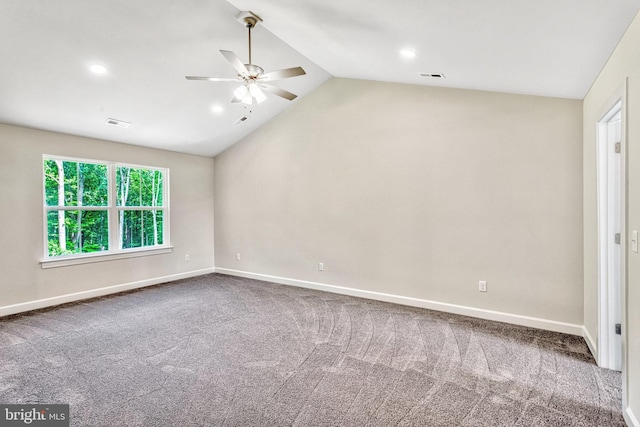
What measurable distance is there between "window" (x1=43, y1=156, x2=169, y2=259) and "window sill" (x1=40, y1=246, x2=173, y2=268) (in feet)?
0.16

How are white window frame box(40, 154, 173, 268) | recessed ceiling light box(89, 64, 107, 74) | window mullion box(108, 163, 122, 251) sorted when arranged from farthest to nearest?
window mullion box(108, 163, 122, 251)
white window frame box(40, 154, 173, 268)
recessed ceiling light box(89, 64, 107, 74)

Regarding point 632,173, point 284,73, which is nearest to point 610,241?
point 632,173

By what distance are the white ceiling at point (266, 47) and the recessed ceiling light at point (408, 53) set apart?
57mm

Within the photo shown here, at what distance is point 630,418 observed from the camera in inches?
74.7

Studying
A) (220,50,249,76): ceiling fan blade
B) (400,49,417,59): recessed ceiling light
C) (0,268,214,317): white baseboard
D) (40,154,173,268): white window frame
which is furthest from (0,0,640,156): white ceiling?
(0,268,214,317): white baseboard

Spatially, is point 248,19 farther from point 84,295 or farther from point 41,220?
point 84,295

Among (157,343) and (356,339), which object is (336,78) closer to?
(356,339)

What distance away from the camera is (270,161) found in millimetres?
5668

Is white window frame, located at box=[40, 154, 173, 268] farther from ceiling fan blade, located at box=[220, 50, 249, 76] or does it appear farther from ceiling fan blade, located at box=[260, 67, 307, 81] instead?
ceiling fan blade, located at box=[260, 67, 307, 81]

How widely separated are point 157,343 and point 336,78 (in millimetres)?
4048

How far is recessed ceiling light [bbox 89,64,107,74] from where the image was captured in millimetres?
3324

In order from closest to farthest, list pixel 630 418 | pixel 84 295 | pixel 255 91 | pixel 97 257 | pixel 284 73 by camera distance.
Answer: pixel 630 418 → pixel 284 73 → pixel 255 91 → pixel 84 295 → pixel 97 257

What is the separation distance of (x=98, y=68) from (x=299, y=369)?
3.49 meters

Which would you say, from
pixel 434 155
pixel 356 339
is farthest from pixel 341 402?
pixel 434 155
